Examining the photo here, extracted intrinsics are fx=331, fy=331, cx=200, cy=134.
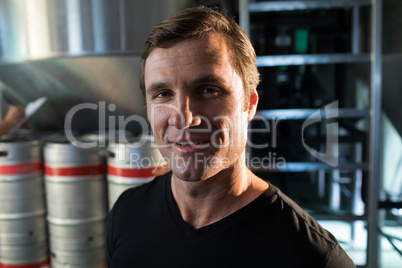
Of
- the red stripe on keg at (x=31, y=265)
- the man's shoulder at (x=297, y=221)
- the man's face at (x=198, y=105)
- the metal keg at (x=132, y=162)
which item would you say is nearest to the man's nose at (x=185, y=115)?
the man's face at (x=198, y=105)

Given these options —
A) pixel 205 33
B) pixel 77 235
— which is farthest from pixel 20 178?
pixel 205 33

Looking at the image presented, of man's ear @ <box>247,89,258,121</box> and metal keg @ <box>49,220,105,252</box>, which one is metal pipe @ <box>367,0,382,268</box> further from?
metal keg @ <box>49,220,105,252</box>

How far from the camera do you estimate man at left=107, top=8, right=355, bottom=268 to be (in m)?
0.69

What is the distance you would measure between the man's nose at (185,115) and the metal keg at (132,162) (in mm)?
888

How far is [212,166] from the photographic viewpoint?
0.71m

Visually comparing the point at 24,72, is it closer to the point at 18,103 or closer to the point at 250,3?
the point at 18,103

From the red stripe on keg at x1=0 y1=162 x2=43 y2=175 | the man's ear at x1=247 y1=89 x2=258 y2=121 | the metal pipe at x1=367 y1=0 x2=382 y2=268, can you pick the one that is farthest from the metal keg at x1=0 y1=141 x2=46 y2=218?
the metal pipe at x1=367 y1=0 x2=382 y2=268

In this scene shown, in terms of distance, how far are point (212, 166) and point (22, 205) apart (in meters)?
1.48

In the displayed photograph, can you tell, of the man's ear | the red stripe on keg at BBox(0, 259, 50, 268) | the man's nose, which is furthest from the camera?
the red stripe on keg at BBox(0, 259, 50, 268)

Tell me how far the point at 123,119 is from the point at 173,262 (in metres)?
1.63

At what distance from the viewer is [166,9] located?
1.92m

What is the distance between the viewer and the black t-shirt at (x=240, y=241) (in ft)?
2.25

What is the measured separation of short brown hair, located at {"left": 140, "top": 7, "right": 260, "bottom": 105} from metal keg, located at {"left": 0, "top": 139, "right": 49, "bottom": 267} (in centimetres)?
126

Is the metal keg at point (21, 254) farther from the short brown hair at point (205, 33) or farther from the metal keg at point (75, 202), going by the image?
the short brown hair at point (205, 33)
